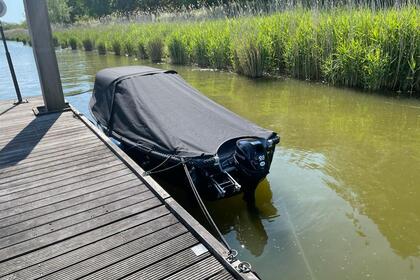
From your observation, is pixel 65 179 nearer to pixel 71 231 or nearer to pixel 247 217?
pixel 71 231

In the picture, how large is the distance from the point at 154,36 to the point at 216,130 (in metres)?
14.9

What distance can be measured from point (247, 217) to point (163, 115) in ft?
5.55

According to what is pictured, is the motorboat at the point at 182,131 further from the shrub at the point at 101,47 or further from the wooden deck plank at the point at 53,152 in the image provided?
the shrub at the point at 101,47

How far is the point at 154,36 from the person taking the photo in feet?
59.7

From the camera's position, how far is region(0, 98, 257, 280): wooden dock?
263 cm

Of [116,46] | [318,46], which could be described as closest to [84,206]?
[318,46]

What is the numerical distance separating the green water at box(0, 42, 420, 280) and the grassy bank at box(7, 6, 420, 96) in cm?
114

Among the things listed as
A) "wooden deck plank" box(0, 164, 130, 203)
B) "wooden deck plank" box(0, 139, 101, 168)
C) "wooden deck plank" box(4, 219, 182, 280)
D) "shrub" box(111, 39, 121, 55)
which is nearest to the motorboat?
"wooden deck plank" box(0, 139, 101, 168)

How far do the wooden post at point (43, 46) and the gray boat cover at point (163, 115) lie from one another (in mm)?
1233

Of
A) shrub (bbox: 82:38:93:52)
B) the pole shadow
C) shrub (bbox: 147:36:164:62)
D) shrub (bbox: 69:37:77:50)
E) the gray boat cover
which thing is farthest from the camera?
shrub (bbox: 69:37:77:50)

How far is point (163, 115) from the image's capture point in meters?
4.75

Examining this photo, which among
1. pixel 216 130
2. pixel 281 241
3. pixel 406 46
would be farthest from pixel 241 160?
pixel 406 46

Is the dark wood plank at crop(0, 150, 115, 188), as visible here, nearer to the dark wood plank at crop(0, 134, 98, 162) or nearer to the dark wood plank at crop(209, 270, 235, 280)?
the dark wood plank at crop(0, 134, 98, 162)

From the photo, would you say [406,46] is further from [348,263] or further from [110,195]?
[110,195]
